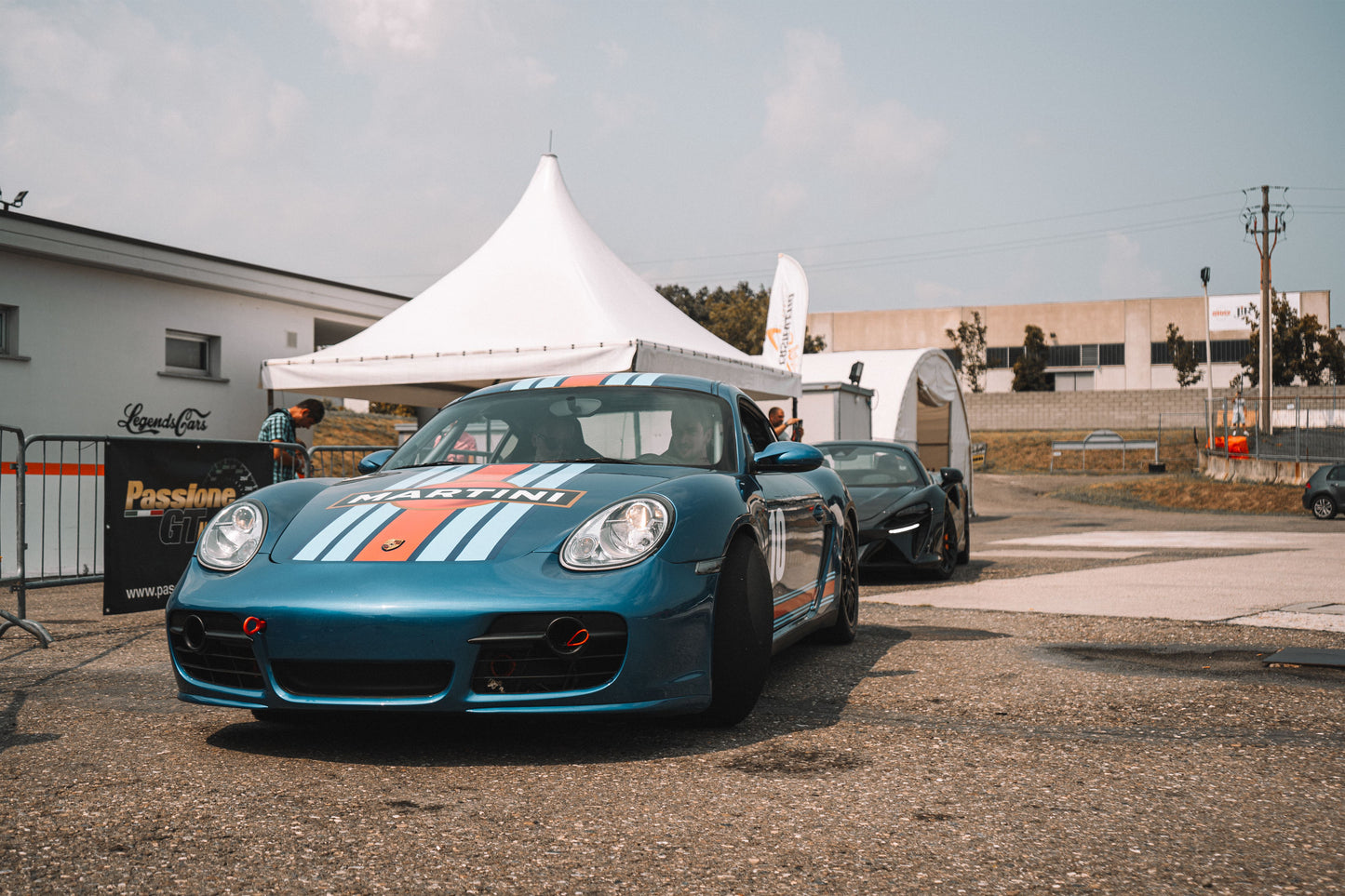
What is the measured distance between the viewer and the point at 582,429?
467cm

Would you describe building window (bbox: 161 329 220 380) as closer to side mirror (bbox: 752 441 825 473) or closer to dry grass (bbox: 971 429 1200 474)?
side mirror (bbox: 752 441 825 473)

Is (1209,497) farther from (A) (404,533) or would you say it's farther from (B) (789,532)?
(A) (404,533)

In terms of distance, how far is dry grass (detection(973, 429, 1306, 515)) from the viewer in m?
→ 27.3

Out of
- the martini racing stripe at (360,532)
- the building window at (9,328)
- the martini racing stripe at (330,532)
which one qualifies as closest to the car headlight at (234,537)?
the martini racing stripe at (330,532)

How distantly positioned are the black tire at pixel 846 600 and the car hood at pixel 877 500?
3188mm

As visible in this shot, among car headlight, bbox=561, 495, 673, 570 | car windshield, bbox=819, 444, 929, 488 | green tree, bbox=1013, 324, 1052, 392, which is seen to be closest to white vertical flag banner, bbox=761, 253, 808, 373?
car windshield, bbox=819, 444, 929, 488

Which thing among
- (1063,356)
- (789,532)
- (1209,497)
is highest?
(1063,356)

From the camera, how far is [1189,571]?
34.2 ft

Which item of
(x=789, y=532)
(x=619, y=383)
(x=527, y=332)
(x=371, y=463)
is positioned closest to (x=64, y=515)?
(x=527, y=332)

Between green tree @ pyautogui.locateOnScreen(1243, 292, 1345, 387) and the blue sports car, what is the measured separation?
188 ft

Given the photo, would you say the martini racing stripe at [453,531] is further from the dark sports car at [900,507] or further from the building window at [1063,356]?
the building window at [1063,356]

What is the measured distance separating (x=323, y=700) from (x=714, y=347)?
917 centimetres

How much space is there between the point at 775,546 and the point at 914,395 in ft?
63.3

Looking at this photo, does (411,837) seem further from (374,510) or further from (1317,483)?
(1317,483)
